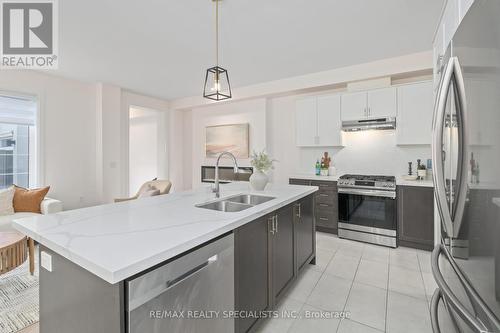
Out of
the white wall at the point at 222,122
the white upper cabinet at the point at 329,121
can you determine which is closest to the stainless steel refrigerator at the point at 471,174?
the white upper cabinet at the point at 329,121

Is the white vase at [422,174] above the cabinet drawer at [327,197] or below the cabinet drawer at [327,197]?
above

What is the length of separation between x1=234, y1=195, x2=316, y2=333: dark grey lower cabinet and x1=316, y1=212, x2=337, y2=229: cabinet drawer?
59.7 inches

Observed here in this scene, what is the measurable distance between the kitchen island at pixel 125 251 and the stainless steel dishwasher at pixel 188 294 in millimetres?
12

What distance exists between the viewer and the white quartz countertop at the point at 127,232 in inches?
34.4

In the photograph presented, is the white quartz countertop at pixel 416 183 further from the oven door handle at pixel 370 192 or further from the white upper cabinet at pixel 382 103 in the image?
the white upper cabinet at pixel 382 103

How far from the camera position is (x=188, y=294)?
3.54ft

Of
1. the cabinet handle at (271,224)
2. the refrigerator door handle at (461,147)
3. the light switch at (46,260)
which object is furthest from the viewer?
the cabinet handle at (271,224)

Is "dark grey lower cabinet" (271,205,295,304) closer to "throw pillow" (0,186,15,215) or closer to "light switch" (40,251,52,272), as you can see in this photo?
"light switch" (40,251,52,272)

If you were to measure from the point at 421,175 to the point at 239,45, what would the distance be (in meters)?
3.19

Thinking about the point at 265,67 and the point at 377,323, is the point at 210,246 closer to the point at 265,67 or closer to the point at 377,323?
the point at 377,323

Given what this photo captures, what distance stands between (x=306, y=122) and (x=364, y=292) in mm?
2860

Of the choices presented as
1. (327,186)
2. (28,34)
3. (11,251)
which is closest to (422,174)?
(327,186)

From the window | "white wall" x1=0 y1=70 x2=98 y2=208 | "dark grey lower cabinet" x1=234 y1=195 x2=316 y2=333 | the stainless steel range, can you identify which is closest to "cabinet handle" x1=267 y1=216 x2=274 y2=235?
"dark grey lower cabinet" x1=234 y1=195 x2=316 y2=333

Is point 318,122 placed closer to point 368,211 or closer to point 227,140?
point 368,211
